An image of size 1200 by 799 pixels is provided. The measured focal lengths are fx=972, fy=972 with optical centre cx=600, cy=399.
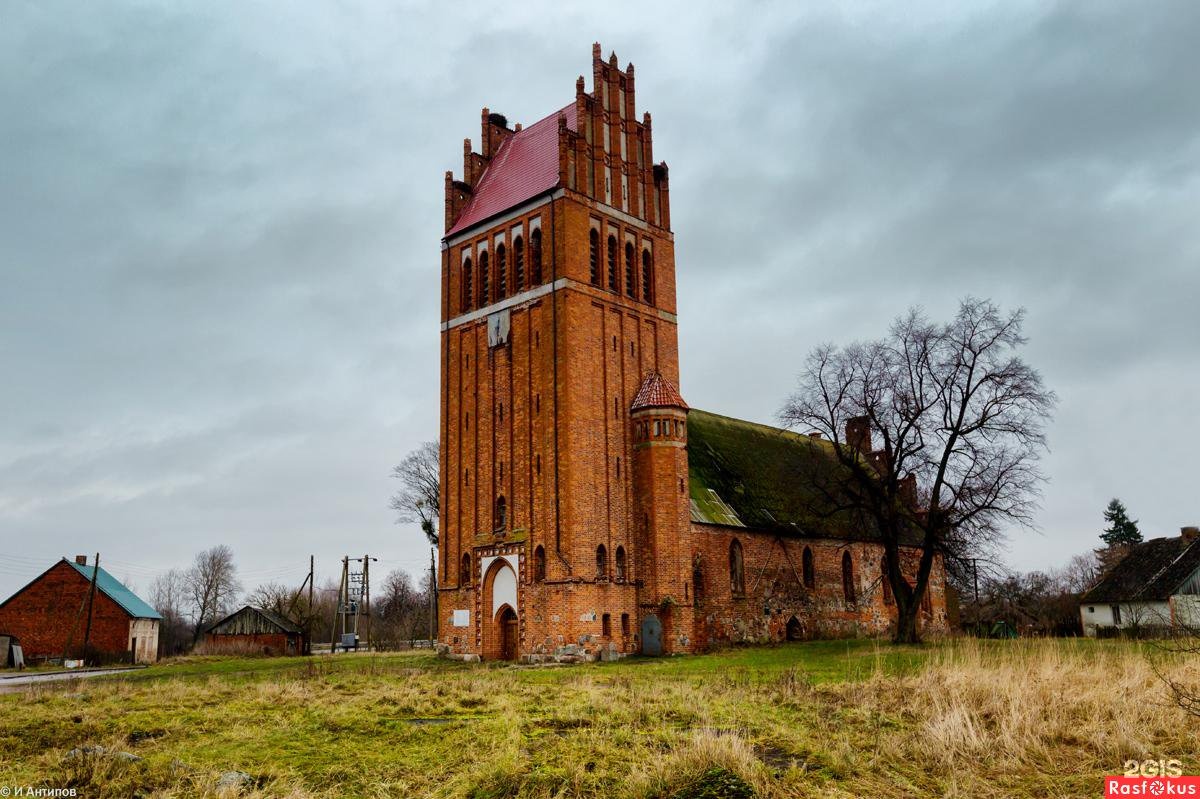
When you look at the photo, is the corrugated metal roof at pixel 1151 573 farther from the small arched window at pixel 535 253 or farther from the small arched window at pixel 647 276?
the small arched window at pixel 535 253

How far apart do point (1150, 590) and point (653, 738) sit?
45.7 meters

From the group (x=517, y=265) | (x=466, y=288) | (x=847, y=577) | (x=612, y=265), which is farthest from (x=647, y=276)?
(x=847, y=577)

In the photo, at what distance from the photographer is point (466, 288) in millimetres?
41656

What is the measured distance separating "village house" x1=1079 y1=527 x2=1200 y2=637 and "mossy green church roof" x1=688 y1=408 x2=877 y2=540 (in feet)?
45.3

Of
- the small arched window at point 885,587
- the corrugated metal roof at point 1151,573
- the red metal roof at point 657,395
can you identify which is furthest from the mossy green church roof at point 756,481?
the corrugated metal roof at point 1151,573

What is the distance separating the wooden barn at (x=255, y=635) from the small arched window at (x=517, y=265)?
27866 millimetres

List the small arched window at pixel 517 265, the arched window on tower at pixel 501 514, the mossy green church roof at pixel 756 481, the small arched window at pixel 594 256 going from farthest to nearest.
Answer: the mossy green church roof at pixel 756 481 < the small arched window at pixel 517 265 < the small arched window at pixel 594 256 < the arched window on tower at pixel 501 514

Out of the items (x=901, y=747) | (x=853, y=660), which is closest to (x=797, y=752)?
(x=901, y=747)

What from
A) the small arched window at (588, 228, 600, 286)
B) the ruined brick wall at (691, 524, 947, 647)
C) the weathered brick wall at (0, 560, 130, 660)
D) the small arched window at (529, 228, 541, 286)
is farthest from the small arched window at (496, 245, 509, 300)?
the weathered brick wall at (0, 560, 130, 660)

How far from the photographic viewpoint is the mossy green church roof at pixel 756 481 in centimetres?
4166

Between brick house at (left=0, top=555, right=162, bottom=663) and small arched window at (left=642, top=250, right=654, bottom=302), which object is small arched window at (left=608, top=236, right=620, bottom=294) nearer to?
small arched window at (left=642, top=250, right=654, bottom=302)

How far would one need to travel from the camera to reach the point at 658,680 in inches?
828

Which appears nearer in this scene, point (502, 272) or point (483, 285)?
point (502, 272)

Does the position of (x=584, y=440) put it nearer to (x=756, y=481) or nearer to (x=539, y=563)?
(x=539, y=563)
